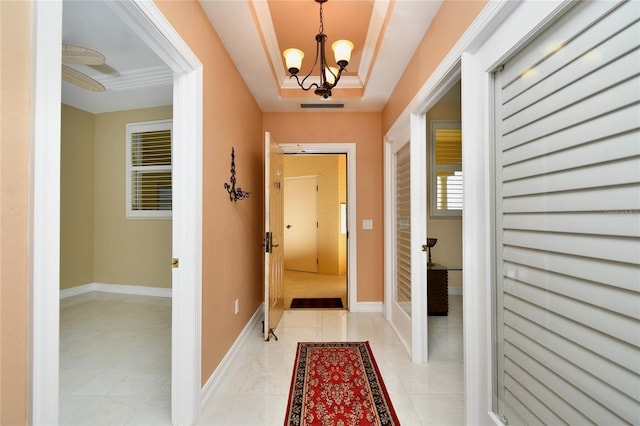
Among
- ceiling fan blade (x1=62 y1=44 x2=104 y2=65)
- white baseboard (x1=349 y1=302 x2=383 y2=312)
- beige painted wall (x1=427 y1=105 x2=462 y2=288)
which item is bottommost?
white baseboard (x1=349 y1=302 x2=383 y2=312)

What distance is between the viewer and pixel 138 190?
14.3 ft

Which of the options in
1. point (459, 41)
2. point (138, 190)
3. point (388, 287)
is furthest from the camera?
point (138, 190)

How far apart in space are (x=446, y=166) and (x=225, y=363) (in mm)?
3789

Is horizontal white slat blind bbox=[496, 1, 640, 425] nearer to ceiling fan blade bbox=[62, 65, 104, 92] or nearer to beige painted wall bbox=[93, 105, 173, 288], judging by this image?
ceiling fan blade bbox=[62, 65, 104, 92]

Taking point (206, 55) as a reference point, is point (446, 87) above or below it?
below

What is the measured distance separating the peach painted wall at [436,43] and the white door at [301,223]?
3.55 m

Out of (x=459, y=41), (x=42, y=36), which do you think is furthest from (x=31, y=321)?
(x=459, y=41)

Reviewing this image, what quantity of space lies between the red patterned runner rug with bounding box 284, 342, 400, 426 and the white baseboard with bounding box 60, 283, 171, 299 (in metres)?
2.78

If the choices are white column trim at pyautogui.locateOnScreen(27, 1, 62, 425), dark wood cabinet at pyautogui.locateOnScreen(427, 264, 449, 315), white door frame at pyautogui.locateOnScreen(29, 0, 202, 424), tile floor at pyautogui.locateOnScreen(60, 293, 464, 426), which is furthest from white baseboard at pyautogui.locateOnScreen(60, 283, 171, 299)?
white column trim at pyautogui.locateOnScreen(27, 1, 62, 425)

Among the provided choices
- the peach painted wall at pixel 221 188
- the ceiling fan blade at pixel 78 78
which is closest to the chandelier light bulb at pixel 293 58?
the peach painted wall at pixel 221 188

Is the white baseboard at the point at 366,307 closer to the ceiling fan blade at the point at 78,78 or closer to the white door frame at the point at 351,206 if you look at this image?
the white door frame at the point at 351,206

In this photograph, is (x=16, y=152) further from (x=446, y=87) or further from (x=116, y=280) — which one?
(x=116, y=280)

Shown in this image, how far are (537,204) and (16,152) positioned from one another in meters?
1.65

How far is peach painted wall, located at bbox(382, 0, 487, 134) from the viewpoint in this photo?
149cm
